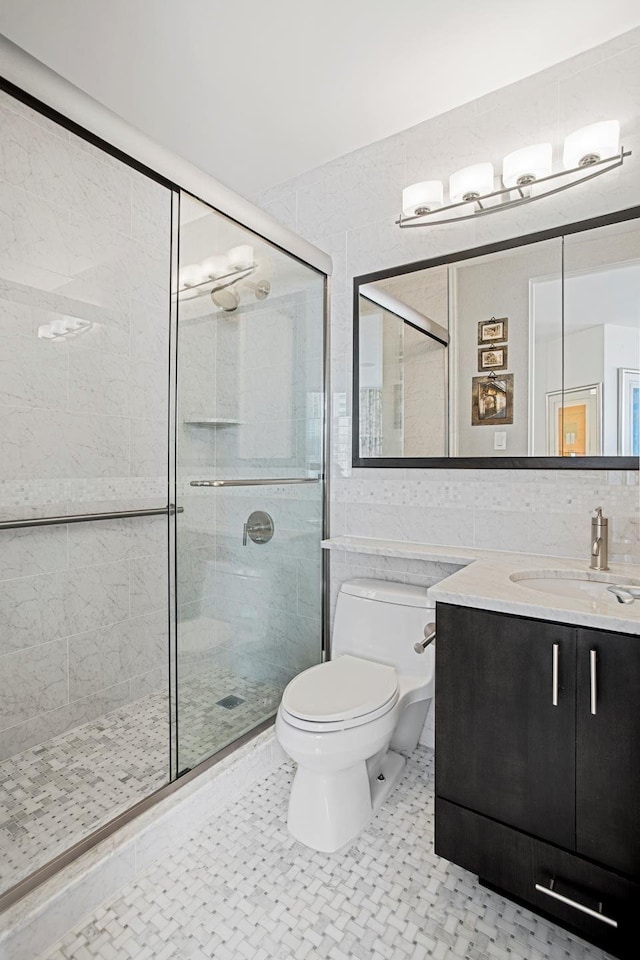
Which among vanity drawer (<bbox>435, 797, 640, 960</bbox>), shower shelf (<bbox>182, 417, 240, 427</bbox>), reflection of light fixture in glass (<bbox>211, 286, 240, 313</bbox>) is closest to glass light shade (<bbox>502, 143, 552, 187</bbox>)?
reflection of light fixture in glass (<bbox>211, 286, 240, 313</bbox>)

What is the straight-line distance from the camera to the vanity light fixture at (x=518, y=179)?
1.60 metres

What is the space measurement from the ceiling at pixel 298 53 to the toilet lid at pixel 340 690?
2.03 meters

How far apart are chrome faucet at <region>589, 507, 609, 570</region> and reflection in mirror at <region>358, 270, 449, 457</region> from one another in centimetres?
60

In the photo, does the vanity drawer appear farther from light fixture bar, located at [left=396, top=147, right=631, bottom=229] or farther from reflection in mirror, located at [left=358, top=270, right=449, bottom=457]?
light fixture bar, located at [left=396, top=147, right=631, bottom=229]

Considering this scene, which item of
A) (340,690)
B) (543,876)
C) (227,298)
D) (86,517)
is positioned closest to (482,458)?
(340,690)

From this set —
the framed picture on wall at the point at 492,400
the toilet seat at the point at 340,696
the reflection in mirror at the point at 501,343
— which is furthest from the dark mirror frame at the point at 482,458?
the toilet seat at the point at 340,696

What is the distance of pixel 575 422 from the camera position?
5.49 feet

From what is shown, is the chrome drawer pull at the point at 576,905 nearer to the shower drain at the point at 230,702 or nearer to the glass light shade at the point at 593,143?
the shower drain at the point at 230,702

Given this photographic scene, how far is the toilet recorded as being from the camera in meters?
1.46

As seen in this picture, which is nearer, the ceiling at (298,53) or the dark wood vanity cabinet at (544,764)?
the dark wood vanity cabinet at (544,764)

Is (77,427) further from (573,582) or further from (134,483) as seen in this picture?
(573,582)

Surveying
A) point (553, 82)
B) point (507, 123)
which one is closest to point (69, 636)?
point (507, 123)

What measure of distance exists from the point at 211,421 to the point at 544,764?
1296 millimetres

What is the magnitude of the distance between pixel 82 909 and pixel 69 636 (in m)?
1.02
